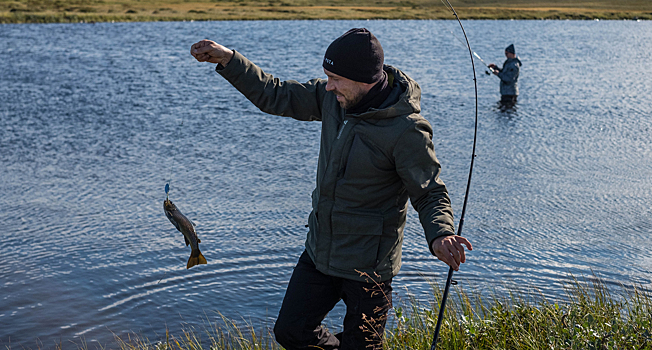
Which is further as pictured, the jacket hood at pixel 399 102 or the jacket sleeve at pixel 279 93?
the jacket sleeve at pixel 279 93

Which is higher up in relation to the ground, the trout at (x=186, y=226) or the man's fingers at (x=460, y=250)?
the man's fingers at (x=460, y=250)

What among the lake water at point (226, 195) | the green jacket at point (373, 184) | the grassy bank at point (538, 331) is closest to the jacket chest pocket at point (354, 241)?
the green jacket at point (373, 184)

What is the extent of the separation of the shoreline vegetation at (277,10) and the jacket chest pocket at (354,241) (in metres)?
42.7

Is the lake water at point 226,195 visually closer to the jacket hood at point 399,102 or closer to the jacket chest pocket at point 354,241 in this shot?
the jacket chest pocket at point 354,241

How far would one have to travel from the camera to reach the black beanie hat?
2.99 meters

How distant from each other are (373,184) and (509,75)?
12669 millimetres

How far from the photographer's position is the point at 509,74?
14.9m

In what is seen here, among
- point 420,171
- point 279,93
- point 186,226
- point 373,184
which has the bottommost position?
point 186,226

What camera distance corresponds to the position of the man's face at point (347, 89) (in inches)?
120

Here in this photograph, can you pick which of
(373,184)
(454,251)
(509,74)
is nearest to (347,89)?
(373,184)

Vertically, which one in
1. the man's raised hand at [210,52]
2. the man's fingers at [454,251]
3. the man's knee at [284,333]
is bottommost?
the man's knee at [284,333]

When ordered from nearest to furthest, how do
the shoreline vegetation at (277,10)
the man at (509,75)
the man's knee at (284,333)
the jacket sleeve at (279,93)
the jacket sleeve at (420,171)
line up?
the jacket sleeve at (420,171)
the man's knee at (284,333)
the jacket sleeve at (279,93)
the man at (509,75)
the shoreline vegetation at (277,10)

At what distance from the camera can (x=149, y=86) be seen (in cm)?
1692

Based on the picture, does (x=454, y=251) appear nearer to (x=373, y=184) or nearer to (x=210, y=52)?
(x=373, y=184)
